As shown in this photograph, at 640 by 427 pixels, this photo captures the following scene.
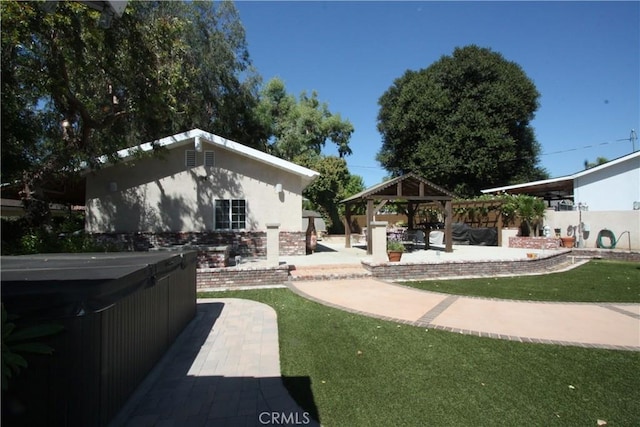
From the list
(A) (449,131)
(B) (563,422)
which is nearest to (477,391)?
(B) (563,422)

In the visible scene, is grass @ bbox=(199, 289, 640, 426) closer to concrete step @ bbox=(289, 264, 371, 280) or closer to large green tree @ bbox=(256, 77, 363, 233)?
concrete step @ bbox=(289, 264, 371, 280)

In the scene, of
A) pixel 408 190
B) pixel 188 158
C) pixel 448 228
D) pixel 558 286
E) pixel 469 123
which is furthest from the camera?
pixel 469 123

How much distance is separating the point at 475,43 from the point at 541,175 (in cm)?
1211

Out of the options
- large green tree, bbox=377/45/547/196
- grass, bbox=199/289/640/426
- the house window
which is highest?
large green tree, bbox=377/45/547/196

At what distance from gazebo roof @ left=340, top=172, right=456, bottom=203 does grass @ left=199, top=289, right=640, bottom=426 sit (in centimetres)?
936

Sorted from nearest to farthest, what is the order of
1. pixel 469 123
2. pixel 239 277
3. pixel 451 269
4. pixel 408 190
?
pixel 239 277
pixel 451 269
pixel 408 190
pixel 469 123

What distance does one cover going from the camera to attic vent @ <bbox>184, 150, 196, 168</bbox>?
1385 centimetres

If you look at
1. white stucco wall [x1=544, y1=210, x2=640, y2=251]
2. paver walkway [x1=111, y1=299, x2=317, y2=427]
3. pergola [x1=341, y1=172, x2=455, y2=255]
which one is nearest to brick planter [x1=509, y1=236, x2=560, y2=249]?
white stucco wall [x1=544, y1=210, x2=640, y2=251]

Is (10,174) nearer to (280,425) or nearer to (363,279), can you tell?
(363,279)

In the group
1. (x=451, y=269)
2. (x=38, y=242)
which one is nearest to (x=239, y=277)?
(x=38, y=242)

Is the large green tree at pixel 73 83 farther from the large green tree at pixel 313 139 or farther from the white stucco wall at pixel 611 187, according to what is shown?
the white stucco wall at pixel 611 187

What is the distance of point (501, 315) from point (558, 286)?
3.84m

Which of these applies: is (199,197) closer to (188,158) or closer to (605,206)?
(188,158)

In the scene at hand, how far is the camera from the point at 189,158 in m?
13.9
